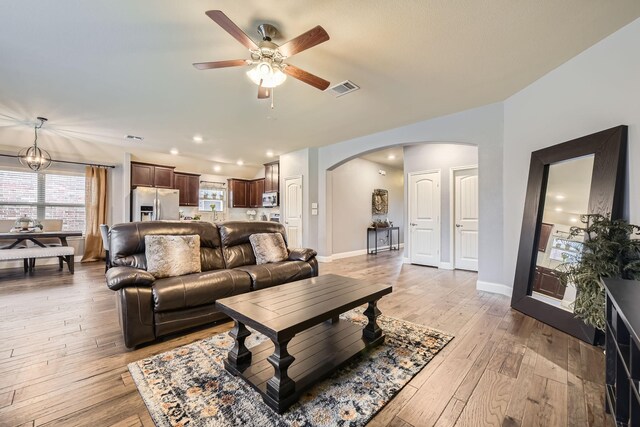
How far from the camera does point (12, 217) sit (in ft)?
18.1

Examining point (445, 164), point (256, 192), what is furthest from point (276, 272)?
point (256, 192)

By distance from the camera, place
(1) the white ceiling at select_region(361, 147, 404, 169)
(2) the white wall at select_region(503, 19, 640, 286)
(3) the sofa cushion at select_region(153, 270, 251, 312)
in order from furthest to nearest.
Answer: (1) the white ceiling at select_region(361, 147, 404, 169)
(3) the sofa cushion at select_region(153, 270, 251, 312)
(2) the white wall at select_region(503, 19, 640, 286)

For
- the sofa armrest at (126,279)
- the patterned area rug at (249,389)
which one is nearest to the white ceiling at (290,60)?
the sofa armrest at (126,279)

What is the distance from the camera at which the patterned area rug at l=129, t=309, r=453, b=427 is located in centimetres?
143

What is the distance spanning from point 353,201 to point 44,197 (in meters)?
7.24

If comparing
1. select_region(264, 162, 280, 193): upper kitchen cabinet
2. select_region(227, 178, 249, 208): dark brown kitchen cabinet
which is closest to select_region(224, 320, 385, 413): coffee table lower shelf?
select_region(264, 162, 280, 193): upper kitchen cabinet

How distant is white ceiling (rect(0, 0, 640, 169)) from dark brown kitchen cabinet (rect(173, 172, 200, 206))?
116 inches

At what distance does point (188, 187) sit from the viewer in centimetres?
770

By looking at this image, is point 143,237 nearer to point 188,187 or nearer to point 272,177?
point 272,177

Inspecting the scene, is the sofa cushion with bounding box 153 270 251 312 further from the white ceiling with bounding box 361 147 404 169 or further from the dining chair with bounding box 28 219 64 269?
the dining chair with bounding box 28 219 64 269

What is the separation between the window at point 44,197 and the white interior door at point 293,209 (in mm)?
4885

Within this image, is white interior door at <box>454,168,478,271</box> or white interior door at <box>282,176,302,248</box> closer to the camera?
white interior door at <box>454,168,478,271</box>

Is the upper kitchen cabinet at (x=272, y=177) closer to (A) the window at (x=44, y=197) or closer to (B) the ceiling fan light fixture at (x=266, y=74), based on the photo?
(A) the window at (x=44, y=197)

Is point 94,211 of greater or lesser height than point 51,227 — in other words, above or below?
above
